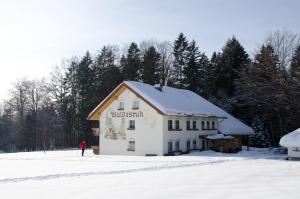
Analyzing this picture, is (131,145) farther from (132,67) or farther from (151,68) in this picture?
(132,67)

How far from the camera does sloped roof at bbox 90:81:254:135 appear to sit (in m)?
43.5

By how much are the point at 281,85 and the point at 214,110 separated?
362 inches

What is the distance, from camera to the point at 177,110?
145ft

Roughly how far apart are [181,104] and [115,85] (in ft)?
87.8

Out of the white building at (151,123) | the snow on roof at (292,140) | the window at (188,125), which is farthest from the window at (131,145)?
the snow on roof at (292,140)

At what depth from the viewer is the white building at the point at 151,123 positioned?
42875 millimetres

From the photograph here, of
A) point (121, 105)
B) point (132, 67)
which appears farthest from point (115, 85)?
point (121, 105)

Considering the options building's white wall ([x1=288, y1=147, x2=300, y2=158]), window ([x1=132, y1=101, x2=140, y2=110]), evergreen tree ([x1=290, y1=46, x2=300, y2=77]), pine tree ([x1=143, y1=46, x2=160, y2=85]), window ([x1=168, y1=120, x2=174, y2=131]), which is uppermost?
pine tree ([x1=143, y1=46, x2=160, y2=85])

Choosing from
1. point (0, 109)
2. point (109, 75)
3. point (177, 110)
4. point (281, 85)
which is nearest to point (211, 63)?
point (109, 75)

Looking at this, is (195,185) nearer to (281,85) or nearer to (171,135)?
(171,135)

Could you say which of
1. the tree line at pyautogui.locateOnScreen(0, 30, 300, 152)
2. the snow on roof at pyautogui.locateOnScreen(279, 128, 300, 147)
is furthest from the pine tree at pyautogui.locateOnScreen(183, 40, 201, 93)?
the snow on roof at pyautogui.locateOnScreen(279, 128, 300, 147)

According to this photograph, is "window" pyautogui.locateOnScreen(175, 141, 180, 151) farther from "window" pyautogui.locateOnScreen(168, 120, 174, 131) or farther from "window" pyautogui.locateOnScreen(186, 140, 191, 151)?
"window" pyautogui.locateOnScreen(168, 120, 174, 131)

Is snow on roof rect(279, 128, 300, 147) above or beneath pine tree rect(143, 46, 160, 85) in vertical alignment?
beneath

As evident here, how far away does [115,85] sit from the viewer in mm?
72375
